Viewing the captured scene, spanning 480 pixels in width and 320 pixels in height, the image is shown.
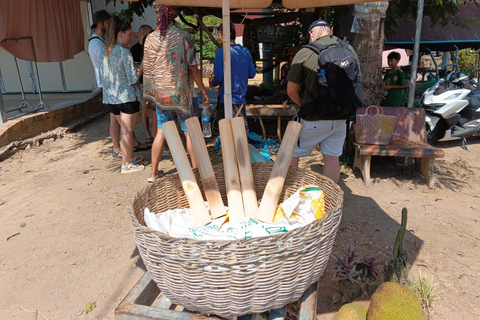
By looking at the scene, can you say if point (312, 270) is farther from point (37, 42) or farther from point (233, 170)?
point (37, 42)

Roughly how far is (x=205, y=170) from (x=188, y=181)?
14 cm

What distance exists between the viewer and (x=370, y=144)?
14.5ft

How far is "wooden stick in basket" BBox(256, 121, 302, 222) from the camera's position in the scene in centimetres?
221

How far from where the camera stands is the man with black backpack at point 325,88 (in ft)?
9.57

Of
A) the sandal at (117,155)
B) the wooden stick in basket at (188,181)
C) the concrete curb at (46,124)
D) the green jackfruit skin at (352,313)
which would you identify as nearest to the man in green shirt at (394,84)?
the sandal at (117,155)

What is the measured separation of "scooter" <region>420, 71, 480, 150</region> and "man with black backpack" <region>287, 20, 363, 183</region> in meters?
3.25

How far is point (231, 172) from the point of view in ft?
7.57

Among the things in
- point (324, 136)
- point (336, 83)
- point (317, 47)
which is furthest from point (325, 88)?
point (324, 136)

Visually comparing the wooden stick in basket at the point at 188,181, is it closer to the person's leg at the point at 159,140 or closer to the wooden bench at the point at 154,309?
the wooden bench at the point at 154,309

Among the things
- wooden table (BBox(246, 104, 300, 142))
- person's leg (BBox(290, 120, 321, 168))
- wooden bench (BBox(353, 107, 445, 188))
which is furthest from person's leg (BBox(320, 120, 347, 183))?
wooden table (BBox(246, 104, 300, 142))

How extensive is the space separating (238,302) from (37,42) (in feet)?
25.8

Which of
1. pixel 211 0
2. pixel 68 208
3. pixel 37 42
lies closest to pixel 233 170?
pixel 211 0

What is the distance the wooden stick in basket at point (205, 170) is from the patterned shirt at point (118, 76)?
2382mm

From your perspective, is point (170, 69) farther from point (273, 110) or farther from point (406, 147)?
point (406, 147)
